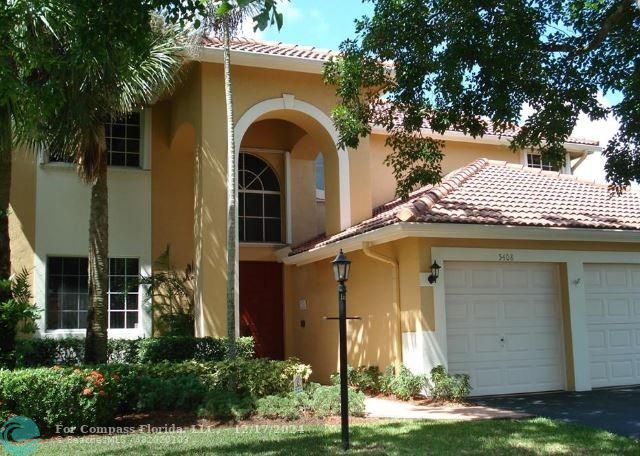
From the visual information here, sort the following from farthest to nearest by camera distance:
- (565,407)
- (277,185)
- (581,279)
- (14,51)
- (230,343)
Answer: (277,185), (581,279), (230,343), (565,407), (14,51)

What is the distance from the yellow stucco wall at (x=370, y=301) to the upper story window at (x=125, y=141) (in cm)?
493

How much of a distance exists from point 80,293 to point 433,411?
8372mm

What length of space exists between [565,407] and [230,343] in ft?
19.2

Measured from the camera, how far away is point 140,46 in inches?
276

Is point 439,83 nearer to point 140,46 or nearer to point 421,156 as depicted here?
point 421,156

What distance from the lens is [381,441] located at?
8062mm

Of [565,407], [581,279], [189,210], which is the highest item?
[189,210]

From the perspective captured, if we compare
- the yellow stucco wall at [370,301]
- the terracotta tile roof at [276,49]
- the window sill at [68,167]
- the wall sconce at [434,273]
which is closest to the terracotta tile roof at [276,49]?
the terracotta tile roof at [276,49]

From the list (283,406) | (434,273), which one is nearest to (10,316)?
(283,406)

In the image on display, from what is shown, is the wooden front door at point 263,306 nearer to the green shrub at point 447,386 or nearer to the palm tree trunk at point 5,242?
the green shrub at point 447,386

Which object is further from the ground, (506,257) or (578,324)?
(506,257)

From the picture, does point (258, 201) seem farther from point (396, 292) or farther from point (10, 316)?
point (10, 316)

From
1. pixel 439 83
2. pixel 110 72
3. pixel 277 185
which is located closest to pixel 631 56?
pixel 439 83

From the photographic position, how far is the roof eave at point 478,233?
1124 cm
